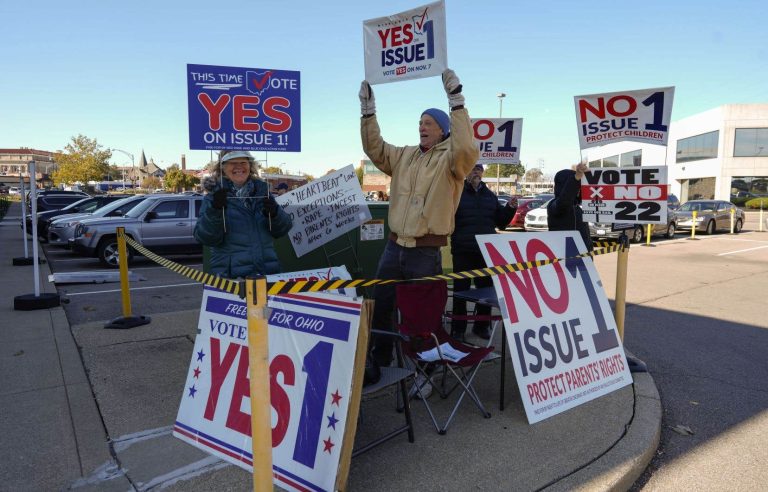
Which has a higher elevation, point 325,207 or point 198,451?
point 325,207

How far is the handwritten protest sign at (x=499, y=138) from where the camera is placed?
285 inches

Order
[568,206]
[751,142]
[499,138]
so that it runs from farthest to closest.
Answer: [751,142] < [499,138] < [568,206]

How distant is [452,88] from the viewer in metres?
3.56

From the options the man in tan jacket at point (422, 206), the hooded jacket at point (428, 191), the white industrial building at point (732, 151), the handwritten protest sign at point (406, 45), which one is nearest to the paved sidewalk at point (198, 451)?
the man in tan jacket at point (422, 206)

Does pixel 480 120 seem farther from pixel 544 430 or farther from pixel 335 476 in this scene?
pixel 335 476

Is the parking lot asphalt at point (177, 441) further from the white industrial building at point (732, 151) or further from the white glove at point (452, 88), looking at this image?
the white industrial building at point (732, 151)

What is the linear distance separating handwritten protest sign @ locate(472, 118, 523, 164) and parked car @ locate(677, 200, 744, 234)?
1738 centimetres

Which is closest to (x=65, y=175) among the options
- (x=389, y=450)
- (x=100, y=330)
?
(x=100, y=330)

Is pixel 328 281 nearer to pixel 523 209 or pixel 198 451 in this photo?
pixel 198 451

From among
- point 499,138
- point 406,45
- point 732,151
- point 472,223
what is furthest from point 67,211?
point 732,151

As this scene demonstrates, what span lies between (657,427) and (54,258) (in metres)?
14.3

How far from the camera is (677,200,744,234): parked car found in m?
21.5

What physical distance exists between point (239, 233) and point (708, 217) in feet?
75.5

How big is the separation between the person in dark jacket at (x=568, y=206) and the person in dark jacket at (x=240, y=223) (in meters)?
2.62
